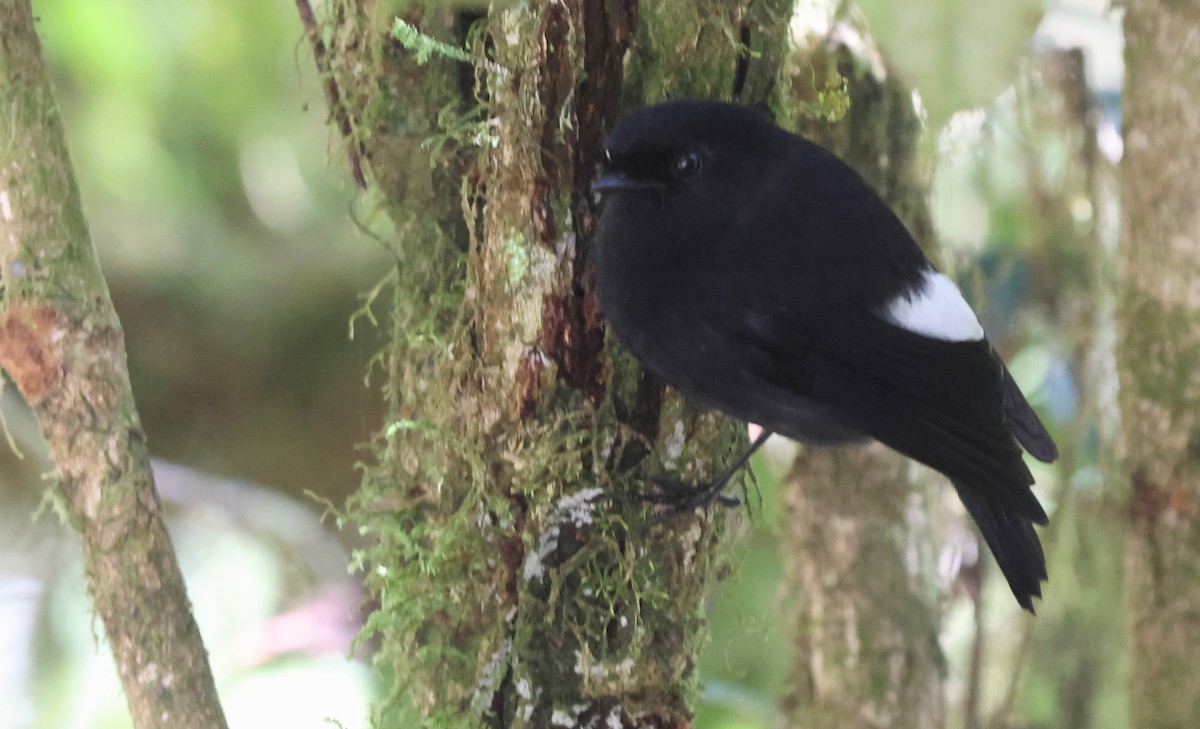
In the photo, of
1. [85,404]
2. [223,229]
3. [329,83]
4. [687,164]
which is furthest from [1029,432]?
[223,229]

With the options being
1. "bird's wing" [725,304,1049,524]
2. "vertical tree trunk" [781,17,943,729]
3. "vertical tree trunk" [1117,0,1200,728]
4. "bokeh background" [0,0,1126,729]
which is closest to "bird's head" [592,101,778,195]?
"bird's wing" [725,304,1049,524]

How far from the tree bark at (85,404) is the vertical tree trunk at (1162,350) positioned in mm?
1359

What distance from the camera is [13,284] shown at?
836mm

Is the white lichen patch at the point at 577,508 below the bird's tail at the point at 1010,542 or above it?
above

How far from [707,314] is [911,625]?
0.88m

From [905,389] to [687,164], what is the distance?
34 cm

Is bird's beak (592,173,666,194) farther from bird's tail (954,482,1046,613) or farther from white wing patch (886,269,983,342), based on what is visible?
bird's tail (954,482,1046,613)

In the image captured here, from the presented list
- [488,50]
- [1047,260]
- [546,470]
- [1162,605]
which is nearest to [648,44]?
[488,50]

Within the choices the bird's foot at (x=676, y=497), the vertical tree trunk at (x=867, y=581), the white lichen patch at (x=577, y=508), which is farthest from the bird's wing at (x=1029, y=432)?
the white lichen patch at (x=577, y=508)

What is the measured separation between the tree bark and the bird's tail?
85 centimetres

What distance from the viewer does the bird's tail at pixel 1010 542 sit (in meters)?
1.10

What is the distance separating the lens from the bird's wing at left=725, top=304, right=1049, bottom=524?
3.12ft

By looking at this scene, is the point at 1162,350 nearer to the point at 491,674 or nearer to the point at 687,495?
the point at 687,495

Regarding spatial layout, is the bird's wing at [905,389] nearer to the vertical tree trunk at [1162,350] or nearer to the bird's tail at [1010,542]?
the bird's tail at [1010,542]
